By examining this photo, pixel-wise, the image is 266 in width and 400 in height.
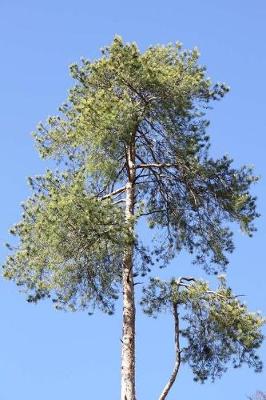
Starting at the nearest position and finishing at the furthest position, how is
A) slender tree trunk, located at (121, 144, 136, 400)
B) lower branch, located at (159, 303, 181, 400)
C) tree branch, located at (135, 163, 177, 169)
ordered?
slender tree trunk, located at (121, 144, 136, 400), lower branch, located at (159, 303, 181, 400), tree branch, located at (135, 163, 177, 169)

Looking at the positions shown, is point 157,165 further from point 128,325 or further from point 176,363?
point 176,363

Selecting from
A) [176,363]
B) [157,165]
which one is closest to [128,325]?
[176,363]

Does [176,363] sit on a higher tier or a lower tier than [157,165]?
lower

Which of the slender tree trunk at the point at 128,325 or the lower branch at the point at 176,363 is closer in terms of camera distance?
the slender tree trunk at the point at 128,325

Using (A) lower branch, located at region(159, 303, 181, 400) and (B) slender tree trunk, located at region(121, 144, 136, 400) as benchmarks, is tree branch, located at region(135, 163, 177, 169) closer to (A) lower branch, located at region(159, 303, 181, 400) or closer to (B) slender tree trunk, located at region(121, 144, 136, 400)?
(B) slender tree trunk, located at region(121, 144, 136, 400)

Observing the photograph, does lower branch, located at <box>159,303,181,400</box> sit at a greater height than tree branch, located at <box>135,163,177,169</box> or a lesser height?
lesser

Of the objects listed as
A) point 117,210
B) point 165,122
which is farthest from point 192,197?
point 117,210

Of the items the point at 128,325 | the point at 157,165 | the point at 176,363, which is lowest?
the point at 176,363

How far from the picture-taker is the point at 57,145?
18.0 meters

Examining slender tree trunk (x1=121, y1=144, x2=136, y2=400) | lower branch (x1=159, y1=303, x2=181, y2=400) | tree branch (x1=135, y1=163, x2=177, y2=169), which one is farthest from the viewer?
tree branch (x1=135, y1=163, x2=177, y2=169)

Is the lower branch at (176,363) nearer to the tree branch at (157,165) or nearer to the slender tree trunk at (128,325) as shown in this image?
the slender tree trunk at (128,325)

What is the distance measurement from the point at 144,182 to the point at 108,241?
281 centimetres

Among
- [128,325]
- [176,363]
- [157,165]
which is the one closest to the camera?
[128,325]

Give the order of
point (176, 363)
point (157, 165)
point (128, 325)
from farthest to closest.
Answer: point (157, 165), point (176, 363), point (128, 325)
